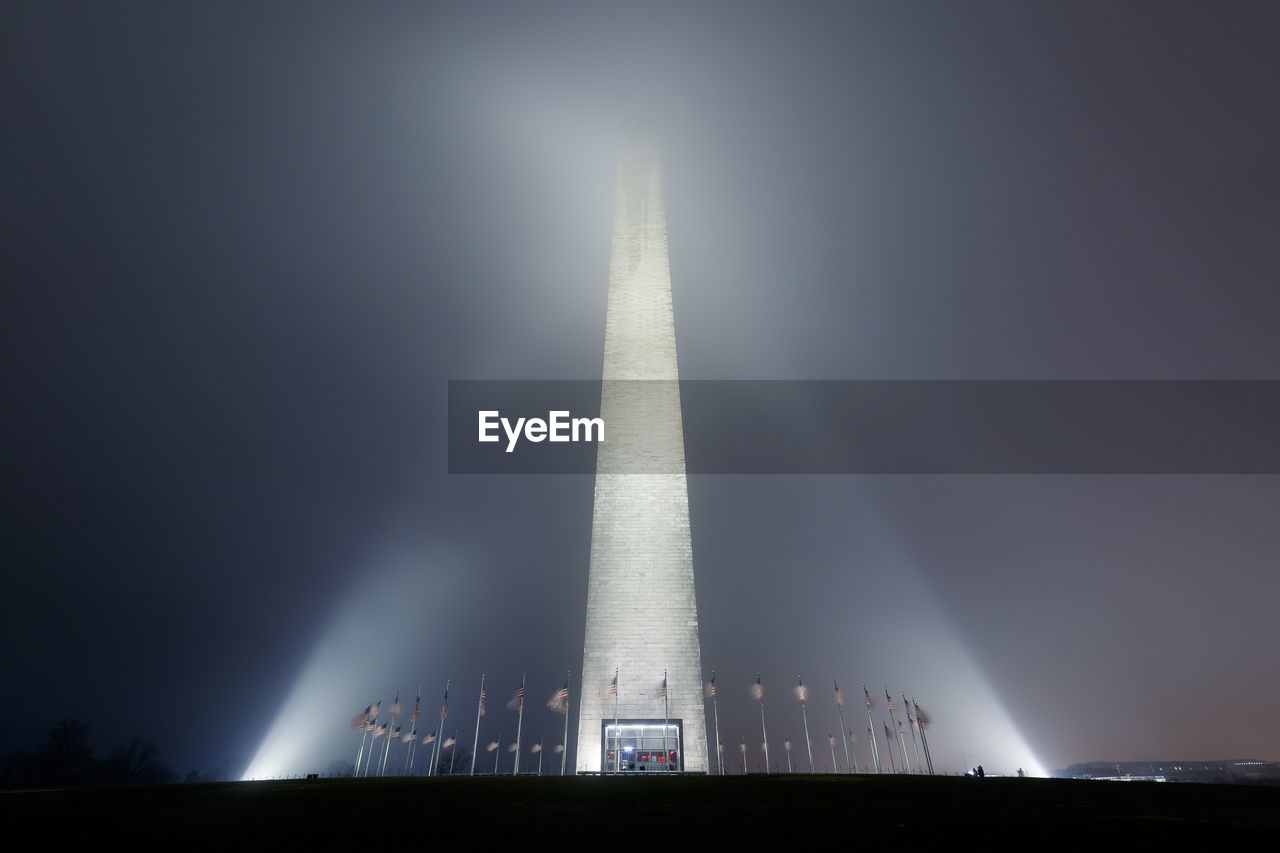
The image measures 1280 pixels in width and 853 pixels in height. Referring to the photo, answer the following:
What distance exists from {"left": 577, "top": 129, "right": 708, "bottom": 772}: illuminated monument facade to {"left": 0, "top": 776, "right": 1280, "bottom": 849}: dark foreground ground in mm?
15829

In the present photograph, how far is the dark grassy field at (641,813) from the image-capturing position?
11.3m

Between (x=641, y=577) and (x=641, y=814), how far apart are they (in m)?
23.0

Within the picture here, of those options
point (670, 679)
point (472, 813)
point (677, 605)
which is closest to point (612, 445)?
point (677, 605)

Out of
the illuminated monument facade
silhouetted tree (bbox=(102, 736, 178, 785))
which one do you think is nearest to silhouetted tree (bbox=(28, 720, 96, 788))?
silhouetted tree (bbox=(102, 736, 178, 785))

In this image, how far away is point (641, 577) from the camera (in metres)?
36.5

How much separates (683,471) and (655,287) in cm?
1247

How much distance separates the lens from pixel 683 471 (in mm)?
38938

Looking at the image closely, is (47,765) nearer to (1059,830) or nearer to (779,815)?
(779,815)

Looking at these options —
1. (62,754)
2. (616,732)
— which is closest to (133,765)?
(62,754)

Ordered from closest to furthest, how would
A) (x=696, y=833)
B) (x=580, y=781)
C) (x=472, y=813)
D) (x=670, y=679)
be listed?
(x=696, y=833) → (x=472, y=813) → (x=580, y=781) → (x=670, y=679)

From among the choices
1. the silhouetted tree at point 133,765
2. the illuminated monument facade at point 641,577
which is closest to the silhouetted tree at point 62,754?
the silhouetted tree at point 133,765

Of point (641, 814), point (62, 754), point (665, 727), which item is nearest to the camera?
point (641, 814)

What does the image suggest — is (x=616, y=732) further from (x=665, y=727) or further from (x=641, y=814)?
(x=641, y=814)

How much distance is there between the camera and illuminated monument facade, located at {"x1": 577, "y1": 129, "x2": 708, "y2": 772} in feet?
114
